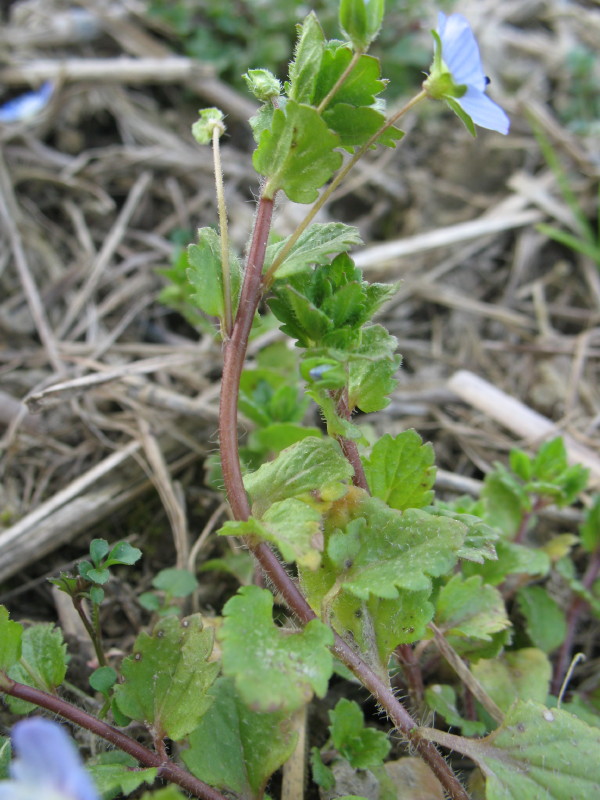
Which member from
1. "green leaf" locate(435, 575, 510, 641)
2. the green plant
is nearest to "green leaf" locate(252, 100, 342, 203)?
the green plant

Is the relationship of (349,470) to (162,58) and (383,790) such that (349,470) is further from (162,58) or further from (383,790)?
(162,58)

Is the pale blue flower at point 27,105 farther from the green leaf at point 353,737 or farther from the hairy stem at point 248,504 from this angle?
the green leaf at point 353,737

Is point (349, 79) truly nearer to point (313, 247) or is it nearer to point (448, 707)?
point (313, 247)

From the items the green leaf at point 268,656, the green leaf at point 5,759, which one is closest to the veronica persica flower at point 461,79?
the green leaf at point 268,656

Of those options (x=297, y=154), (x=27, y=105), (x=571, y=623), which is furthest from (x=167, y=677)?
(x=27, y=105)

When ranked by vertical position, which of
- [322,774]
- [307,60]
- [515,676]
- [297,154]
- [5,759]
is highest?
[307,60]

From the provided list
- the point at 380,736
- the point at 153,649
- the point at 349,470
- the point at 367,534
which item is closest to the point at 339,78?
the point at 349,470
